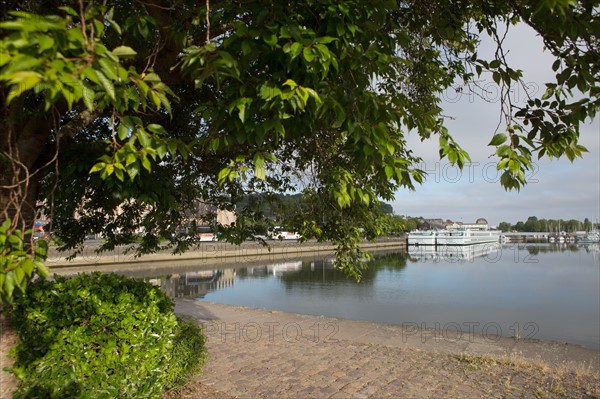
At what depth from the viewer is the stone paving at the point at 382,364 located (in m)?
5.87

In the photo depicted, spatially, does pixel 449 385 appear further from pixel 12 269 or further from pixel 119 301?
pixel 12 269

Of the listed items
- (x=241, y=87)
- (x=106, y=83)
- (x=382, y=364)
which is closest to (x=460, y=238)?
(x=382, y=364)

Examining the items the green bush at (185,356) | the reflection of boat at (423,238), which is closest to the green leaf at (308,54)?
the green bush at (185,356)

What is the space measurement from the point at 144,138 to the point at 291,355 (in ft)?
19.3

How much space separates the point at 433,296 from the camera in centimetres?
2192

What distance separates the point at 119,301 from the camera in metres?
4.23

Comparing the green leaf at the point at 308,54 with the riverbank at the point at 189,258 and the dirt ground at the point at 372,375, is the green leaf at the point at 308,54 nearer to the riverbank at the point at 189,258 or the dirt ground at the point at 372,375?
the dirt ground at the point at 372,375

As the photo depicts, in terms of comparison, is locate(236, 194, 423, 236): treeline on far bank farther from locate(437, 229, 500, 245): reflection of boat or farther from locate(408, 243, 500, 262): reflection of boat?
locate(437, 229, 500, 245): reflection of boat

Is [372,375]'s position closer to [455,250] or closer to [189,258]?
[189,258]

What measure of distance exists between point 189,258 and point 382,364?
32491 millimetres

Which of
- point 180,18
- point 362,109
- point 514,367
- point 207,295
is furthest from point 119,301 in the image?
point 207,295

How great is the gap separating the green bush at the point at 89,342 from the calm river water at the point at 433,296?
783cm

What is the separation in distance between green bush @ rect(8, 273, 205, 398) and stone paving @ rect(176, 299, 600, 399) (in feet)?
5.93

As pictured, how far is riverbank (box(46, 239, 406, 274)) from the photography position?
2695cm
